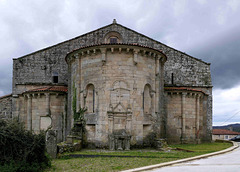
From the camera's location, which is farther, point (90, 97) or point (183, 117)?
point (183, 117)

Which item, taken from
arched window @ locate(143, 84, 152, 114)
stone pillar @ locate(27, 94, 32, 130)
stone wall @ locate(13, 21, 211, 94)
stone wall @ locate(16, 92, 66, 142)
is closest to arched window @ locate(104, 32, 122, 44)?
stone wall @ locate(13, 21, 211, 94)

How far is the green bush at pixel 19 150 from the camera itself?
9.11 meters

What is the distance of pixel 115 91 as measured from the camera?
56.3 feet

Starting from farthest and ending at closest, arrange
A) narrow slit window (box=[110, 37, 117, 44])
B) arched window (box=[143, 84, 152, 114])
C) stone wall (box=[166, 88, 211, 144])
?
narrow slit window (box=[110, 37, 117, 44])
stone wall (box=[166, 88, 211, 144])
arched window (box=[143, 84, 152, 114])

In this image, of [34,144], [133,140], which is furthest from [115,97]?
[34,144]

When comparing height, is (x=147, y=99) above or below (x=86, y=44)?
below

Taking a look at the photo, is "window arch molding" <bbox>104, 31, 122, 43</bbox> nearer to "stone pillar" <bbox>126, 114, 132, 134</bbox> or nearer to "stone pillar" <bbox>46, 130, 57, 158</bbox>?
"stone pillar" <bbox>126, 114, 132, 134</bbox>

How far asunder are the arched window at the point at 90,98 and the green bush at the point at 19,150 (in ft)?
25.9

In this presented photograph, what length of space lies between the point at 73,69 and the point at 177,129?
1052cm

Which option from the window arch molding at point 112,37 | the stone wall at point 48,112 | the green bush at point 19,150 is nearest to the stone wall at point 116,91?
the stone wall at point 48,112

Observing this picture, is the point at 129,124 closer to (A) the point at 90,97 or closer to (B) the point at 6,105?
(A) the point at 90,97

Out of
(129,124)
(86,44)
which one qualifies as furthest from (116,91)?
(86,44)

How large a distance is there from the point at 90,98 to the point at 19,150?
901 centimetres

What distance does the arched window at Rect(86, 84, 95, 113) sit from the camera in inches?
713
